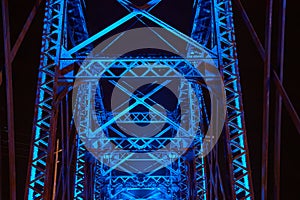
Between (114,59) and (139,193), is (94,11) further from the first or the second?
(139,193)

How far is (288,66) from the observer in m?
11.4

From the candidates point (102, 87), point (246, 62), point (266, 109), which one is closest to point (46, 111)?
point (266, 109)

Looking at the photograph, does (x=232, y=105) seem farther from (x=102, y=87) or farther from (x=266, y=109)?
(x=102, y=87)

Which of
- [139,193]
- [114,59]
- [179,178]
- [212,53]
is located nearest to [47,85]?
[114,59]

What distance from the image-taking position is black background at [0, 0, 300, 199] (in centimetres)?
1123

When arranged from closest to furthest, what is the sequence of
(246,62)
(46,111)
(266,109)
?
(266,109)
(46,111)
(246,62)

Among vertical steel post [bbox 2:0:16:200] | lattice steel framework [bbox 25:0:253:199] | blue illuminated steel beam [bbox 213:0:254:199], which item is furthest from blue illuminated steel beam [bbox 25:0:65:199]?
blue illuminated steel beam [bbox 213:0:254:199]

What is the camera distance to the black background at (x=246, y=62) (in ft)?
36.9

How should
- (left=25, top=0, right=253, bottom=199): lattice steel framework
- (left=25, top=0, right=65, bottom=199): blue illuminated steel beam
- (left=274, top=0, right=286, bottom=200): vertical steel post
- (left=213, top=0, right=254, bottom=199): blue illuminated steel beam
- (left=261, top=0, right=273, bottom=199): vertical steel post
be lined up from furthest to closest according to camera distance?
(left=25, top=0, right=253, bottom=199): lattice steel framework, (left=213, top=0, right=254, bottom=199): blue illuminated steel beam, (left=25, top=0, right=65, bottom=199): blue illuminated steel beam, (left=261, top=0, right=273, bottom=199): vertical steel post, (left=274, top=0, right=286, bottom=200): vertical steel post

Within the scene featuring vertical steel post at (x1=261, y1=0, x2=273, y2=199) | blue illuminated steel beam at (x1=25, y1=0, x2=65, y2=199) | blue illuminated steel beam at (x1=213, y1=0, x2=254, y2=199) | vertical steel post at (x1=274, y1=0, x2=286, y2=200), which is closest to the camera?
vertical steel post at (x1=274, y1=0, x2=286, y2=200)

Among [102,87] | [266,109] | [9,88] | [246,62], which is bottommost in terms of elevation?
[266,109]

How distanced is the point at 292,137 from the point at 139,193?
13.2 m

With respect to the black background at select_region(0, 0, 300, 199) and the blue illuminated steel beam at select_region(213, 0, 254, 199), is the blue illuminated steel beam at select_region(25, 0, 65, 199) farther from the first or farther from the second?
the blue illuminated steel beam at select_region(213, 0, 254, 199)

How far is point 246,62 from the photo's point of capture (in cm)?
1262
